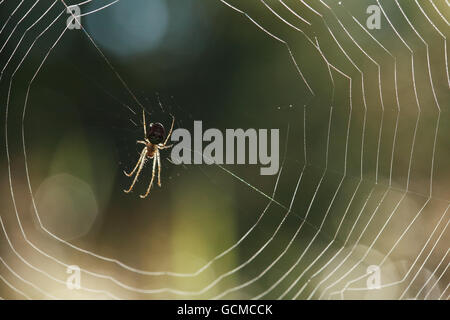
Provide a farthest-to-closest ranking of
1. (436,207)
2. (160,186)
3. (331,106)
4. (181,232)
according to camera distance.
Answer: (331,106)
(160,186)
(181,232)
(436,207)

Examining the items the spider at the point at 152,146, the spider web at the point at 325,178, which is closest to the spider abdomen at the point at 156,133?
the spider at the point at 152,146

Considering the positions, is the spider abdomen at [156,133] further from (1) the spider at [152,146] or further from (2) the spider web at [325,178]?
(2) the spider web at [325,178]

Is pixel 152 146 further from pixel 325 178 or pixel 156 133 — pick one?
pixel 325 178

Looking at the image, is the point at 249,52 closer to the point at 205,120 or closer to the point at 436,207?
the point at 205,120

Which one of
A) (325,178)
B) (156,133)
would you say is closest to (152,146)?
(156,133)

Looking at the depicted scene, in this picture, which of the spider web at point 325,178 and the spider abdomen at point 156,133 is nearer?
the spider web at point 325,178

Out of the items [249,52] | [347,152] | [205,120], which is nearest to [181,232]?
[205,120]

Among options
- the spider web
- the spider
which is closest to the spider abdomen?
the spider

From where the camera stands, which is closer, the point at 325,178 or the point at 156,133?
the point at 156,133
